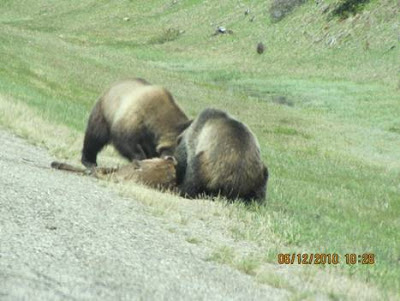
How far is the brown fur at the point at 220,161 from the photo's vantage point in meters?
10.7

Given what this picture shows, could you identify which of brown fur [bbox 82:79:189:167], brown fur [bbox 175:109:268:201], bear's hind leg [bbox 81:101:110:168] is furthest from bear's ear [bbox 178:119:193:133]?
bear's hind leg [bbox 81:101:110:168]

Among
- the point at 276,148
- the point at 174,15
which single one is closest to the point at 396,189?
the point at 276,148

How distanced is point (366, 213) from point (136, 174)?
588 cm

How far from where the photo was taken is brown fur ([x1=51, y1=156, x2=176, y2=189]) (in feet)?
35.8

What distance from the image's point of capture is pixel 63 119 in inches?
770

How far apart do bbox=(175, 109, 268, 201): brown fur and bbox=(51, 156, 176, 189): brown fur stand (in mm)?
160

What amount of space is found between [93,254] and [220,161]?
14.5 ft

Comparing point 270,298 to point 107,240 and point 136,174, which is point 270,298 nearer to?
point 107,240

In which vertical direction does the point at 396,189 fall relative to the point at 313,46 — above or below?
below

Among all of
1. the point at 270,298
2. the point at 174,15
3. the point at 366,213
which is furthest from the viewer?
the point at 174,15

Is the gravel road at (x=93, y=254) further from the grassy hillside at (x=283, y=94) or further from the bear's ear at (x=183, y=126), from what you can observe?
the bear's ear at (x=183, y=126)

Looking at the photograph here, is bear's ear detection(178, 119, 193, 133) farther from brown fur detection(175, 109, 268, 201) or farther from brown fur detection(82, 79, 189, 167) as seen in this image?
brown fur detection(175, 109, 268, 201)
